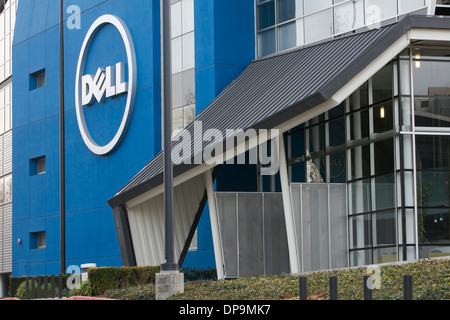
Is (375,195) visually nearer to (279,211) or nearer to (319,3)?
(279,211)

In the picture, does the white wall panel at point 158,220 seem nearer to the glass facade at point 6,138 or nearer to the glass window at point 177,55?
the glass window at point 177,55

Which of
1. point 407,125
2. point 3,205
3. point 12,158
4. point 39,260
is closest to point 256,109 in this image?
point 407,125

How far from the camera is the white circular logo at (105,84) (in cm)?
3519

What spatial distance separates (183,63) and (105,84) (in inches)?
209

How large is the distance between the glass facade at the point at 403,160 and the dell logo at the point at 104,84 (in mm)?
13285

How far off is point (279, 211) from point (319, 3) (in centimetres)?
721

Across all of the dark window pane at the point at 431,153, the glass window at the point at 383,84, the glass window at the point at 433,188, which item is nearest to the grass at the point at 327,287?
the glass window at the point at 433,188

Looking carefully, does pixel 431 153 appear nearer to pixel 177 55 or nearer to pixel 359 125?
pixel 359 125

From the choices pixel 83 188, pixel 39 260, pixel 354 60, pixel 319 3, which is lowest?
pixel 39 260

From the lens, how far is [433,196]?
78.4 feet

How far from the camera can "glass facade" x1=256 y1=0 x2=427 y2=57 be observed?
2594 cm

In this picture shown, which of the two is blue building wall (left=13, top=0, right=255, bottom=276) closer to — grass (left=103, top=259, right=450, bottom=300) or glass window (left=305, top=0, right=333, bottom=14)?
glass window (left=305, top=0, right=333, bottom=14)

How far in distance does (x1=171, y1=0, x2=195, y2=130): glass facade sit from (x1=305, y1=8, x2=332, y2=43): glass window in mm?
5409

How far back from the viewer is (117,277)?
2402 centimetres
